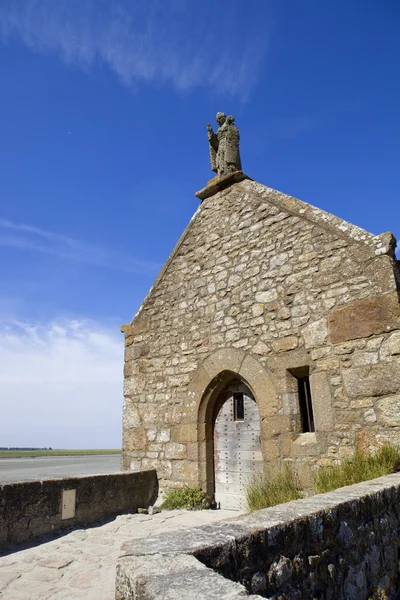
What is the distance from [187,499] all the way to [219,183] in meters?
5.42

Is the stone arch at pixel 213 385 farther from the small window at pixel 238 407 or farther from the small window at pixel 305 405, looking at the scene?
the small window at pixel 305 405

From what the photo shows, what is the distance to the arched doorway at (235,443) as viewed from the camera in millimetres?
6305

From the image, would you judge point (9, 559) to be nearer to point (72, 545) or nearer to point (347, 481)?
point (72, 545)

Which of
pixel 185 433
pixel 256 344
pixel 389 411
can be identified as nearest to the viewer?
pixel 389 411

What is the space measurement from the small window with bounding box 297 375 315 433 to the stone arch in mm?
438

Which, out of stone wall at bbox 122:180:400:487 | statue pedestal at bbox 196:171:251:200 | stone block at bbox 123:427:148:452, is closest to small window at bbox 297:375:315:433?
stone wall at bbox 122:180:400:487

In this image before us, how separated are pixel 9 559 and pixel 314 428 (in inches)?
147

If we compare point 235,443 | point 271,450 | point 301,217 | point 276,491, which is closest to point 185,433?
point 235,443

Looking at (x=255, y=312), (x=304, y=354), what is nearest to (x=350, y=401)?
(x=304, y=354)

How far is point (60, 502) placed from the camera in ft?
17.0

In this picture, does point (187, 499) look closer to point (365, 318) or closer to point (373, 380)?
point (373, 380)

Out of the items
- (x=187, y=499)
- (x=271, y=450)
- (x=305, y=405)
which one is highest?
(x=305, y=405)

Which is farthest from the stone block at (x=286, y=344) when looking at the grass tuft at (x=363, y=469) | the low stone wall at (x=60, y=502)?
the low stone wall at (x=60, y=502)

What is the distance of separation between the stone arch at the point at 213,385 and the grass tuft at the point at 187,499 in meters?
0.15
